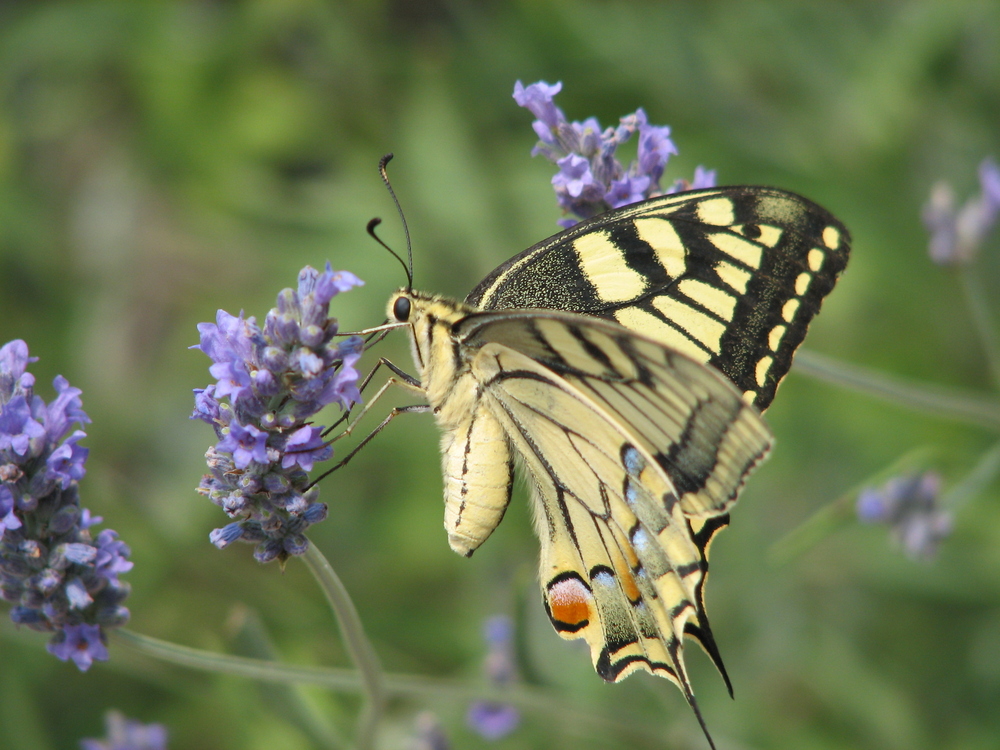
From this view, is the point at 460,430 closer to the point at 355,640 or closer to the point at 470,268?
the point at 355,640

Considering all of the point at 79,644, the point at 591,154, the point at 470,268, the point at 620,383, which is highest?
the point at 470,268

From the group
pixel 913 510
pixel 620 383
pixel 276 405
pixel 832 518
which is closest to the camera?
pixel 276 405

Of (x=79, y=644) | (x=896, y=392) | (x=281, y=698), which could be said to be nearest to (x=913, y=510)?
(x=896, y=392)

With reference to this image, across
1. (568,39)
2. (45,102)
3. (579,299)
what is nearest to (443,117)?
(568,39)


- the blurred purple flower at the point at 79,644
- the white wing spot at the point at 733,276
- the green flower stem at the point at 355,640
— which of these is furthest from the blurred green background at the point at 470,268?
the white wing spot at the point at 733,276

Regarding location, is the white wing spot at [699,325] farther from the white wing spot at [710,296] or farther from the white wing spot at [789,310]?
the white wing spot at [789,310]

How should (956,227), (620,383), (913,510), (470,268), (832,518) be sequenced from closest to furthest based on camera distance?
(620,383) → (832,518) → (913,510) → (956,227) → (470,268)

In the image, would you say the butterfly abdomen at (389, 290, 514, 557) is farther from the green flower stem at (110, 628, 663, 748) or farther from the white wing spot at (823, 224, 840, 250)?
the white wing spot at (823, 224, 840, 250)
